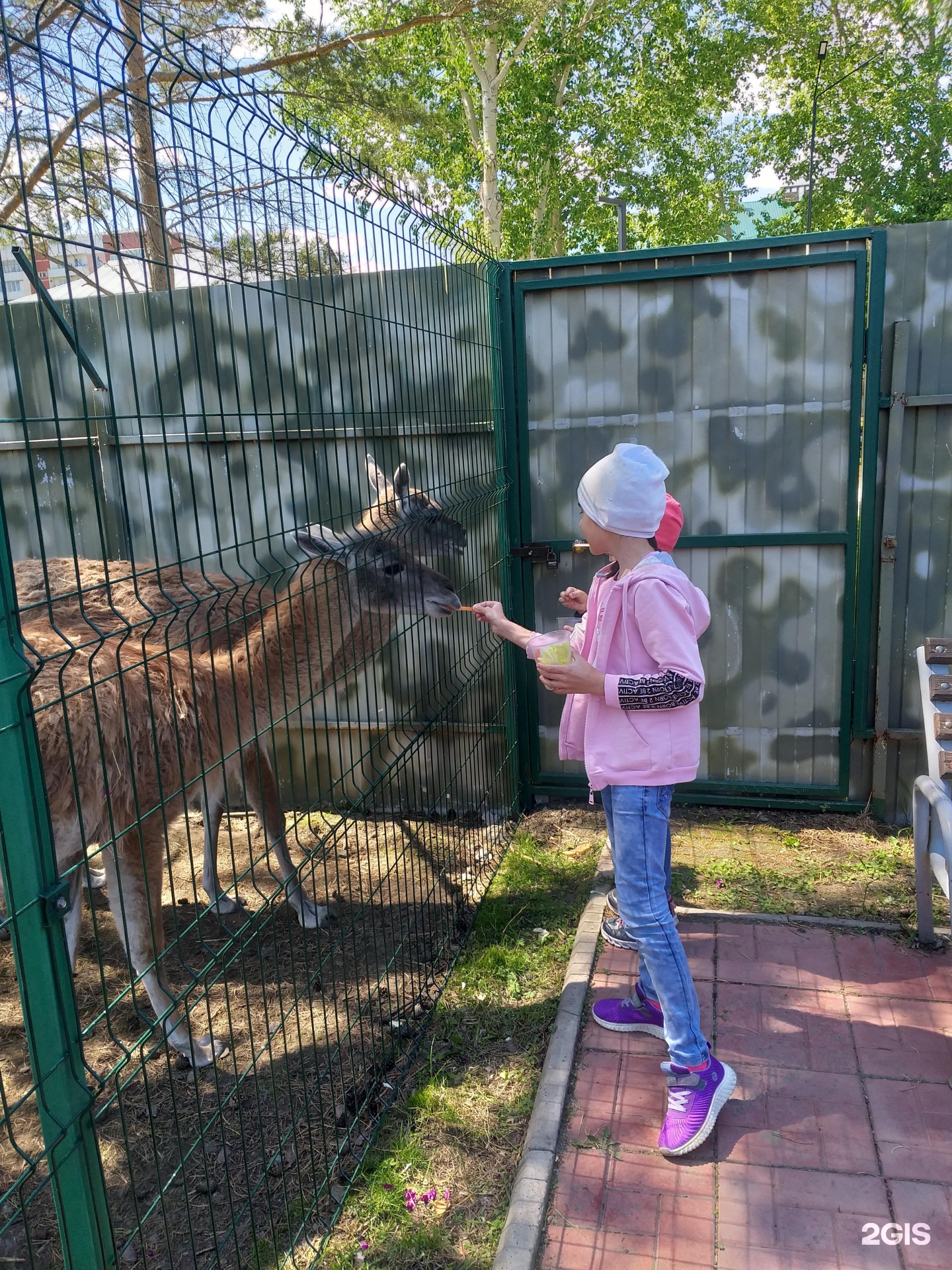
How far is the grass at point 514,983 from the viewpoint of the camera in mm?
2898

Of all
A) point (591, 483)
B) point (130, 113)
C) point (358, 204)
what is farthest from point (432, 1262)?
point (358, 204)

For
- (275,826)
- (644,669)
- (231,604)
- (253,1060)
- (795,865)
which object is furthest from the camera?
(795,865)

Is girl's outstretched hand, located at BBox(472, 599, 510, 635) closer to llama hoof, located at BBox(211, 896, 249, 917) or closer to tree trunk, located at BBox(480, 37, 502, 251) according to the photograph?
llama hoof, located at BBox(211, 896, 249, 917)

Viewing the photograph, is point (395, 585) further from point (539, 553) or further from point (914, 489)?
point (914, 489)

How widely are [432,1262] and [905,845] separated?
369 cm

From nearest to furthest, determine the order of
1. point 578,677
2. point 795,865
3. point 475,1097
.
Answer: point 578,677
point 475,1097
point 795,865

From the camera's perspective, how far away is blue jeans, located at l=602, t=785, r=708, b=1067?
296cm

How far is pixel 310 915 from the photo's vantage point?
15.8ft

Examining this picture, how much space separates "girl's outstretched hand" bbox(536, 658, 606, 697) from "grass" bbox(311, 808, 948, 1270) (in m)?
1.60

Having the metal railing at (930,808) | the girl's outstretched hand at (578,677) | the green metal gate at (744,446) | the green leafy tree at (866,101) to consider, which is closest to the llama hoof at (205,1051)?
the girl's outstretched hand at (578,677)

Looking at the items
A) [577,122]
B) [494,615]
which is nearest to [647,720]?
[494,615]

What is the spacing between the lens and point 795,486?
532cm

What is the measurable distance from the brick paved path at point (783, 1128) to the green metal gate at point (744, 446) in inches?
66.0

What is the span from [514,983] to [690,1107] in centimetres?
126
